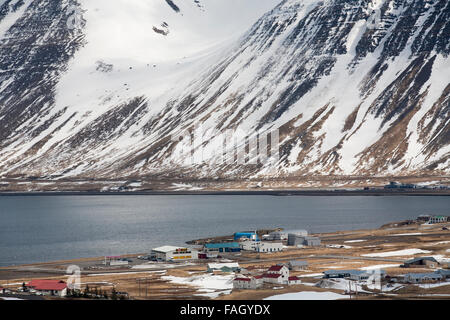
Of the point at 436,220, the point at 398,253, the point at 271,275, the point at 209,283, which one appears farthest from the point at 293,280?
the point at 436,220

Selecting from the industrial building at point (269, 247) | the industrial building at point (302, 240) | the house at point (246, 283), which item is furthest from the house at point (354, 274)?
the industrial building at point (302, 240)

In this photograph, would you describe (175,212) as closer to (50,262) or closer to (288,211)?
(288,211)

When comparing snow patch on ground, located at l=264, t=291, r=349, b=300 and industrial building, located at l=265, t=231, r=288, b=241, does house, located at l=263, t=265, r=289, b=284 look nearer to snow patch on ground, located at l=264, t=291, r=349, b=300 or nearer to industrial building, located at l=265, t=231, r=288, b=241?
snow patch on ground, located at l=264, t=291, r=349, b=300

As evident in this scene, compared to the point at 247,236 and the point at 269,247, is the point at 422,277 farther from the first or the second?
the point at 247,236

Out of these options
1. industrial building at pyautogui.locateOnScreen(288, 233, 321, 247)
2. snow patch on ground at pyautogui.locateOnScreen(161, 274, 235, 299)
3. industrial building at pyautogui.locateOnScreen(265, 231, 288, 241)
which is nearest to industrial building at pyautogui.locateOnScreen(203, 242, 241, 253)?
industrial building at pyautogui.locateOnScreen(288, 233, 321, 247)

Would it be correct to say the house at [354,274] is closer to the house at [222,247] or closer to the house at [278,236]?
the house at [222,247]

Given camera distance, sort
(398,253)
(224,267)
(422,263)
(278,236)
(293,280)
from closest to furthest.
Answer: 1. (293,280)
2. (422,263)
3. (224,267)
4. (398,253)
5. (278,236)
